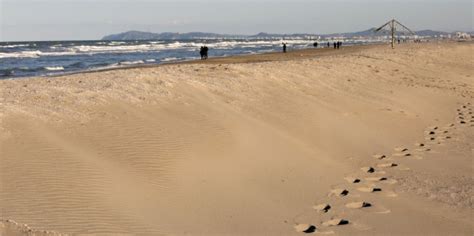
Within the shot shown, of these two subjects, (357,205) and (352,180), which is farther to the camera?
(352,180)

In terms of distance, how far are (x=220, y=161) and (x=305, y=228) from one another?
209 cm

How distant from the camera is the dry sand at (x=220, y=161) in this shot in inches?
175

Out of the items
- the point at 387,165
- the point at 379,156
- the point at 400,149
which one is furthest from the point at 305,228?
the point at 400,149

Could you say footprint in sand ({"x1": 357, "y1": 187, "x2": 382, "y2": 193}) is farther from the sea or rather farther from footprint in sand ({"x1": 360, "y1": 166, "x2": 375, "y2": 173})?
the sea

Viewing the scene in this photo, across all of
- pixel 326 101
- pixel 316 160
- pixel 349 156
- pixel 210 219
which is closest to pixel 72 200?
pixel 210 219

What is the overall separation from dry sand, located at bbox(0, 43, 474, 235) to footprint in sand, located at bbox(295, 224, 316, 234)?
0.5 inches

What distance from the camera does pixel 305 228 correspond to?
4.35 metres

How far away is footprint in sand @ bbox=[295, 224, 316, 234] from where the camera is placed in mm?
4290

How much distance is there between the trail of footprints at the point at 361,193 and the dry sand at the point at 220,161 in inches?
0.9

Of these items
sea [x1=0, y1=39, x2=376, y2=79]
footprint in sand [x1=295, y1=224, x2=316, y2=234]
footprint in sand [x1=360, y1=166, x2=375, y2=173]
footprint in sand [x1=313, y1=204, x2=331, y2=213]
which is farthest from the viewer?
sea [x1=0, y1=39, x2=376, y2=79]

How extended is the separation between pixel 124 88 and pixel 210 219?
4726mm

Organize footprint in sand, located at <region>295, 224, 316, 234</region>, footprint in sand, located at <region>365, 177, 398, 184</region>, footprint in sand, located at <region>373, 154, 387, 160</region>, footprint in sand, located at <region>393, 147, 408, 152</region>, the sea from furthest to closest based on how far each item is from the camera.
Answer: the sea < footprint in sand, located at <region>393, 147, 408, 152</region> < footprint in sand, located at <region>373, 154, 387, 160</region> < footprint in sand, located at <region>365, 177, 398, 184</region> < footprint in sand, located at <region>295, 224, 316, 234</region>

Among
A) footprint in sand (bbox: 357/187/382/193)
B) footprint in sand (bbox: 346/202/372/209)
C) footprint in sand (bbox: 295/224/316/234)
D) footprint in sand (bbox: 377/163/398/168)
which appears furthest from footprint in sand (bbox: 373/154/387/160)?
footprint in sand (bbox: 295/224/316/234)

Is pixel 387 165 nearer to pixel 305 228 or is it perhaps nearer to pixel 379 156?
pixel 379 156
